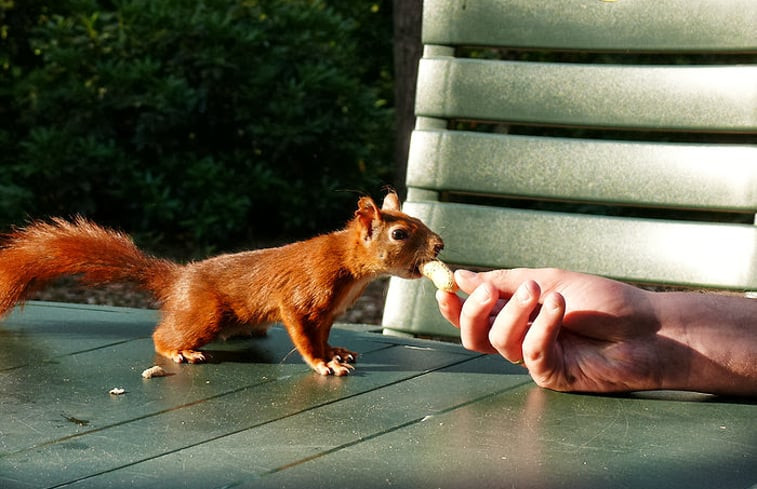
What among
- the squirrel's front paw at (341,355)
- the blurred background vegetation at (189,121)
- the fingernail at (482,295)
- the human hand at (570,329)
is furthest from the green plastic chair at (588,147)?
the blurred background vegetation at (189,121)

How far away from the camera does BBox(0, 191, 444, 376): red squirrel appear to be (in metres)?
2.18

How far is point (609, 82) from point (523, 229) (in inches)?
15.3

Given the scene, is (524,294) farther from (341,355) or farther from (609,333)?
(341,355)

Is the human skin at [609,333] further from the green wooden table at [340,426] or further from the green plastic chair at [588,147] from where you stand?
the green plastic chair at [588,147]

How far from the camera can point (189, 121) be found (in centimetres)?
714

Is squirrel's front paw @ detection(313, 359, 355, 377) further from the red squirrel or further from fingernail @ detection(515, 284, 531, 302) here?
fingernail @ detection(515, 284, 531, 302)

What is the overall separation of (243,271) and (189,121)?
5029mm

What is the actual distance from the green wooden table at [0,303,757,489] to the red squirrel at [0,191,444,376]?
0.14 meters

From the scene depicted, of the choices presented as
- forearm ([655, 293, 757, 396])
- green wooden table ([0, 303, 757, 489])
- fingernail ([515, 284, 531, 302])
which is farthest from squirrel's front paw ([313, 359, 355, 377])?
forearm ([655, 293, 757, 396])

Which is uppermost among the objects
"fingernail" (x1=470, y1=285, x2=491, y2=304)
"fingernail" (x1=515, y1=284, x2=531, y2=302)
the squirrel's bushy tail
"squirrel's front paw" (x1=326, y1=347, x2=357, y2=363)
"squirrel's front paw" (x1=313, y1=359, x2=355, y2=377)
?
"fingernail" (x1=515, y1=284, x2=531, y2=302)

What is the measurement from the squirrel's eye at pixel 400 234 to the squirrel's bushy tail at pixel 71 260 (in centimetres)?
45

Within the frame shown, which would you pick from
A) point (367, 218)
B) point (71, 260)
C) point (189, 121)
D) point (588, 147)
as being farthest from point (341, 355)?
point (189, 121)

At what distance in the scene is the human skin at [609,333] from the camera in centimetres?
171

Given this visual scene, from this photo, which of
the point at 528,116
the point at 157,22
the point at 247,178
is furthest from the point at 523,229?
the point at 157,22
